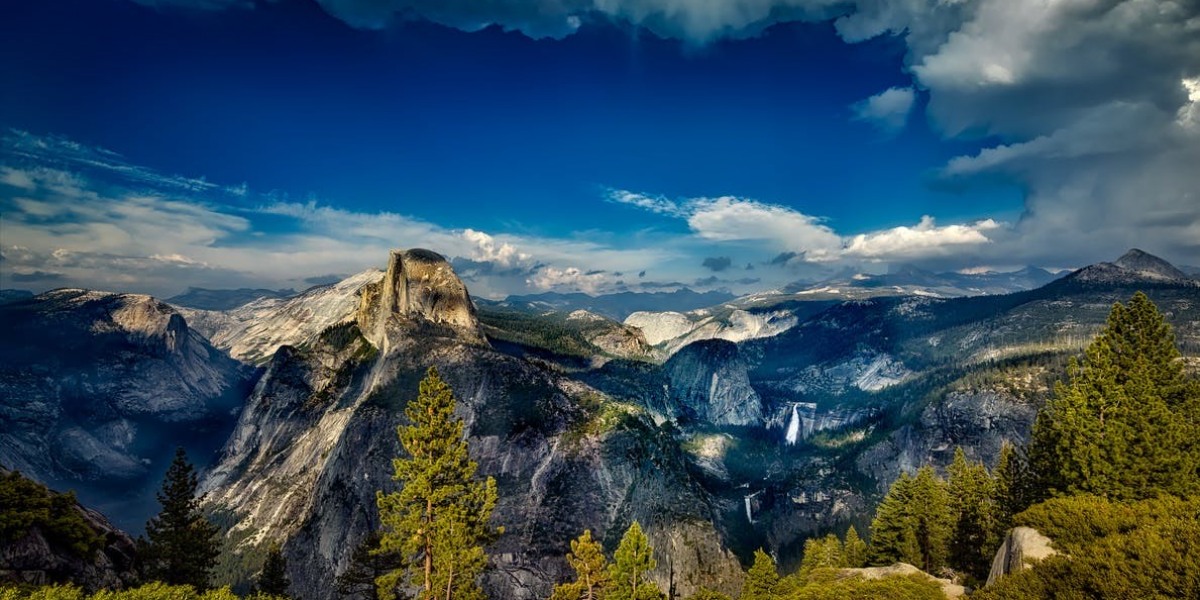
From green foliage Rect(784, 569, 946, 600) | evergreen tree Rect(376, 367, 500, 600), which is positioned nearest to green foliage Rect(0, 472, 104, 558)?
evergreen tree Rect(376, 367, 500, 600)

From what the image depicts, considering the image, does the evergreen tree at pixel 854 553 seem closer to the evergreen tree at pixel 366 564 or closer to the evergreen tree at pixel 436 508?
the evergreen tree at pixel 366 564

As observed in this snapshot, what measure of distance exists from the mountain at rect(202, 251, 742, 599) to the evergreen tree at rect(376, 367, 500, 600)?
162 ft

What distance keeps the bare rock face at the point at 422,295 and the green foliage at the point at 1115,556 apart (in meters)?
133

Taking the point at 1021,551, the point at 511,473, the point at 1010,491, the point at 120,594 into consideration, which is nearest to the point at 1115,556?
the point at 1021,551

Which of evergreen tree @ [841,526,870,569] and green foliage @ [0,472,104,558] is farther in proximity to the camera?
evergreen tree @ [841,526,870,569]

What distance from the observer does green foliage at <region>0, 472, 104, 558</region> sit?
2548 centimetres

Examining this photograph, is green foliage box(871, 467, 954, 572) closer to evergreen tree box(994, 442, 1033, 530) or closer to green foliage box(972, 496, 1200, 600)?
evergreen tree box(994, 442, 1033, 530)

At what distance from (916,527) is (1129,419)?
4310 cm

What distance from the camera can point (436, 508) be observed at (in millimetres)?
33156

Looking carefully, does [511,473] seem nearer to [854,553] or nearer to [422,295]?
[854,553]

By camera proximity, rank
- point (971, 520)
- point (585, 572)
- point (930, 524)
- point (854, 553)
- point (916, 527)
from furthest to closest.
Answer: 1. point (854, 553)
2. point (930, 524)
3. point (916, 527)
4. point (971, 520)
5. point (585, 572)

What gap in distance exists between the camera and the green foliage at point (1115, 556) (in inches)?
648

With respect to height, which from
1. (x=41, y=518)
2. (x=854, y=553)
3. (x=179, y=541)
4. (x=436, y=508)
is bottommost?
(x=854, y=553)

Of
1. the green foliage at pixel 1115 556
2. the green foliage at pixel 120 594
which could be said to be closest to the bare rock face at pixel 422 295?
the green foliage at pixel 120 594
